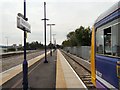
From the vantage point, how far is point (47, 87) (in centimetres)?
1292

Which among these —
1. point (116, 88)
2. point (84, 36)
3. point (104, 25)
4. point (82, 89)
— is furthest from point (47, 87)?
point (84, 36)

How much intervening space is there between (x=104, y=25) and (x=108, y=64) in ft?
4.01

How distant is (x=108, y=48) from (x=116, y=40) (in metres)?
0.87

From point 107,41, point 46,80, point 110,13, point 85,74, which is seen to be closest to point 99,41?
point 107,41

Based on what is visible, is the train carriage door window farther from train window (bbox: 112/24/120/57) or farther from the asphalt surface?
the asphalt surface

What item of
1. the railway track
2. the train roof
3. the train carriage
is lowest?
the railway track

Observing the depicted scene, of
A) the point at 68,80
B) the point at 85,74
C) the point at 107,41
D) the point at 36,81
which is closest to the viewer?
the point at 107,41

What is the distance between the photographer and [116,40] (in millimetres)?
6648

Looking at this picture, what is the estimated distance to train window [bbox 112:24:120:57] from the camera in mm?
6457

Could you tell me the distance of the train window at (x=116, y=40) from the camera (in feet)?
21.2

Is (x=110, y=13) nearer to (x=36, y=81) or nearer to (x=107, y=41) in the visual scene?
(x=107, y=41)

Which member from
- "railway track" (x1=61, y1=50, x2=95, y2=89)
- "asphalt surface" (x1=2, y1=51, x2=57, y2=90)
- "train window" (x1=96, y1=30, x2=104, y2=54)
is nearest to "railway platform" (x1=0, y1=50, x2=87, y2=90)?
"asphalt surface" (x1=2, y1=51, x2=57, y2=90)

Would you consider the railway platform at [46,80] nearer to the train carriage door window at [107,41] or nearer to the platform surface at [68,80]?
the platform surface at [68,80]

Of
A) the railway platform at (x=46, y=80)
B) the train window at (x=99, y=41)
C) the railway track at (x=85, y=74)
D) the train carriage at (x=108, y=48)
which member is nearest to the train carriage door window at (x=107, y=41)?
the train carriage at (x=108, y=48)
